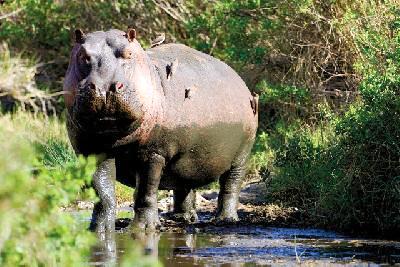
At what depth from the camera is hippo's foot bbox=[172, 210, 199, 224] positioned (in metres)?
11.4

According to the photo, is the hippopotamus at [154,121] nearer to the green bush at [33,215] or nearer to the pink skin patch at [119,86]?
the pink skin patch at [119,86]

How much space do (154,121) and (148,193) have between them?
65 cm

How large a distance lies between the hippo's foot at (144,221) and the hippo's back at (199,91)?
784mm

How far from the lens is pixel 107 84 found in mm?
9453

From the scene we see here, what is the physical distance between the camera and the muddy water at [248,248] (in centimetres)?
835

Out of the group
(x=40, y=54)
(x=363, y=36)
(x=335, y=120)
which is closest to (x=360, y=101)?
(x=363, y=36)

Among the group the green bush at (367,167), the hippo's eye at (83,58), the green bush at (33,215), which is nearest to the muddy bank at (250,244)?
the green bush at (367,167)

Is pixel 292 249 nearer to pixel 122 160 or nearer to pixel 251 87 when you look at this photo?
pixel 122 160

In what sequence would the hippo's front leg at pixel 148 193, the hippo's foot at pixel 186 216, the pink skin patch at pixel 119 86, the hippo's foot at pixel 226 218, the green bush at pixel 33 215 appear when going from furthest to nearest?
the hippo's foot at pixel 186 216 < the hippo's foot at pixel 226 218 < the hippo's front leg at pixel 148 193 < the pink skin patch at pixel 119 86 < the green bush at pixel 33 215

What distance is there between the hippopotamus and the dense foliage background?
0.52m

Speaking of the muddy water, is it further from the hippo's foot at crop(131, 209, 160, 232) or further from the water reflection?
the hippo's foot at crop(131, 209, 160, 232)

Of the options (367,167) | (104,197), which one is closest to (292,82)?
(367,167)

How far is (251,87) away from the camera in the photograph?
16.1m

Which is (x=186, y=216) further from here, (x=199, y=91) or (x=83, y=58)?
(x=83, y=58)
